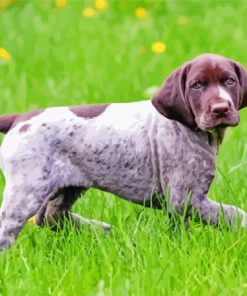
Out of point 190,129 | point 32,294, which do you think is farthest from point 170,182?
point 32,294

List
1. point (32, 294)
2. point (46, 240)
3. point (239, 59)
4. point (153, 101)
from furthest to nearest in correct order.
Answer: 1. point (239, 59)
2. point (46, 240)
3. point (153, 101)
4. point (32, 294)

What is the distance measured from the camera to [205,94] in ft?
13.2

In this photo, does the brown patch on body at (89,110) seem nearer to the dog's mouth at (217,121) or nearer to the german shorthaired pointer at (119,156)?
the german shorthaired pointer at (119,156)

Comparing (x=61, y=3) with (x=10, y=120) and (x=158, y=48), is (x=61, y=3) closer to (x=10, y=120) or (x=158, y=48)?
(x=158, y=48)

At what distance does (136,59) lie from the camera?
Answer: 7961 millimetres

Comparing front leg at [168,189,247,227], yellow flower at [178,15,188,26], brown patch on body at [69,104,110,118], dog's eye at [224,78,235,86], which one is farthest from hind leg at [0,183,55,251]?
yellow flower at [178,15,188,26]

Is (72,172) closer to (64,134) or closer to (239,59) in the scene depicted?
(64,134)

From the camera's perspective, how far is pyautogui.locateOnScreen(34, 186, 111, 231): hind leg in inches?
179

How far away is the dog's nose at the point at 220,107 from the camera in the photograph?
393cm

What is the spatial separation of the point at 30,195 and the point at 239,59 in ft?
12.6

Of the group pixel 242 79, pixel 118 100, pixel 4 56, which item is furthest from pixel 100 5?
pixel 242 79

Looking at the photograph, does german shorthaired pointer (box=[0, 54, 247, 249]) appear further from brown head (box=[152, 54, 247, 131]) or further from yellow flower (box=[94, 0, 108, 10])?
yellow flower (box=[94, 0, 108, 10])

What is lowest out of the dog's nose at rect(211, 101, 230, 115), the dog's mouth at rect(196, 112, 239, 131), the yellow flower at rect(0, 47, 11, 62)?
the yellow flower at rect(0, 47, 11, 62)

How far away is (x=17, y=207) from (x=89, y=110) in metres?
0.54
